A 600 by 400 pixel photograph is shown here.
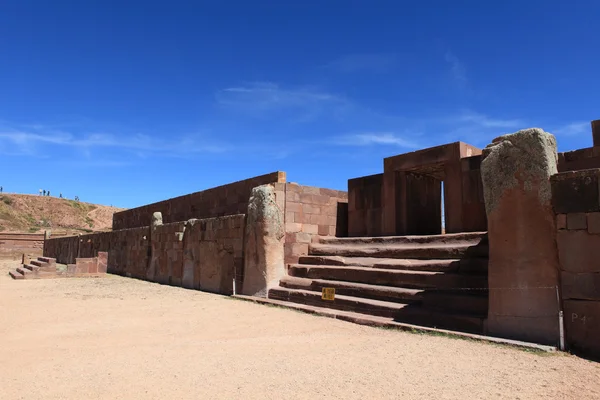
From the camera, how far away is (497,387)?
3.88 meters

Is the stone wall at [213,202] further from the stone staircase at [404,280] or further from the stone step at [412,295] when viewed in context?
the stone step at [412,295]

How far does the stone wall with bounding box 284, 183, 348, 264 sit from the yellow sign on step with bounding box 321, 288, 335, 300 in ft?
7.65

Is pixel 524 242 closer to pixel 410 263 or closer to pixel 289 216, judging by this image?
pixel 410 263

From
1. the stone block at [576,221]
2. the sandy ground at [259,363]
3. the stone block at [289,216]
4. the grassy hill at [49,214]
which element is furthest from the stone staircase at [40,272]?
the grassy hill at [49,214]

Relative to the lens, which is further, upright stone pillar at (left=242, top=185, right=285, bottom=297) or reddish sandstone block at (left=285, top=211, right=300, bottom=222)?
reddish sandstone block at (left=285, top=211, right=300, bottom=222)

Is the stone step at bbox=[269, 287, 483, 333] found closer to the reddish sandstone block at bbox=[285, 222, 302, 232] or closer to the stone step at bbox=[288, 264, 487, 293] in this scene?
the stone step at bbox=[288, 264, 487, 293]

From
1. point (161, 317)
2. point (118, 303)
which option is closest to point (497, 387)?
point (161, 317)

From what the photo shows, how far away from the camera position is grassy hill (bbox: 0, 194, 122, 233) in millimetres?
54812

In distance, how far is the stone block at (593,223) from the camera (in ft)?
16.3

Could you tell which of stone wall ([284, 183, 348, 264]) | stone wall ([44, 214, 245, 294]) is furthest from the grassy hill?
stone wall ([284, 183, 348, 264])

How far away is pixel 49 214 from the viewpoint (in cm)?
6241

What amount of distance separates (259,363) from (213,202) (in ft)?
33.1

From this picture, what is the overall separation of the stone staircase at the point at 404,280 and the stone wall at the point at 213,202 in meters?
2.80

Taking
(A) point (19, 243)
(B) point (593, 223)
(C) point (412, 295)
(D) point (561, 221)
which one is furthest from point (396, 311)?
(A) point (19, 243)
